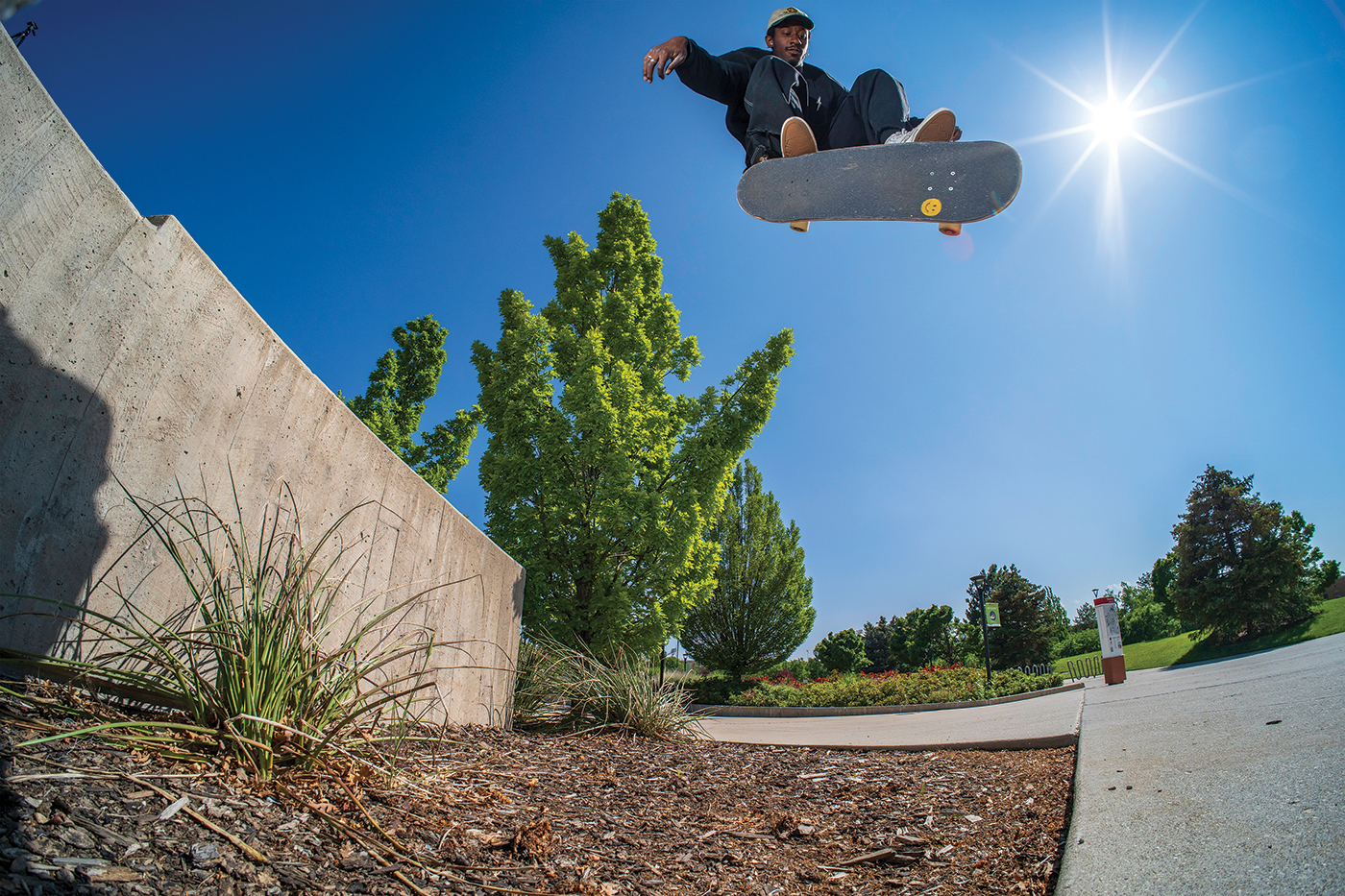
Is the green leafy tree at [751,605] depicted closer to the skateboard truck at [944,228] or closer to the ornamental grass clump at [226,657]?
the skateboard truck at [944,228]

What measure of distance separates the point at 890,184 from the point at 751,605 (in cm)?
1363

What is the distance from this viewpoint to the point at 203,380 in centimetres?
236

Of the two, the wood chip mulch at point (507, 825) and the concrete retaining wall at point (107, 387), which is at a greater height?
the concrete retaining wall at point (107, 387)

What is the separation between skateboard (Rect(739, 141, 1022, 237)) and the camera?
323 centimetres

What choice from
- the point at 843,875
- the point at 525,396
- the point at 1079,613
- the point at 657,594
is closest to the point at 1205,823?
the point at 843,875

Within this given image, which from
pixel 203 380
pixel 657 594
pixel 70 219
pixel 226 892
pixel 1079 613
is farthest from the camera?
pixel 1079 613

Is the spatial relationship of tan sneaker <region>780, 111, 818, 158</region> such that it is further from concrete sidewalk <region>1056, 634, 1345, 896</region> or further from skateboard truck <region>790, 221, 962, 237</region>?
concrete sidewalk <region>1056, 634, 1345, 896</region>

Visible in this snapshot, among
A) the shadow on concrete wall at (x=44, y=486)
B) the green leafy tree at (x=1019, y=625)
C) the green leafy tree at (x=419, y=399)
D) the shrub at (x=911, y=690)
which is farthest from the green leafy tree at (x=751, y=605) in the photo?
the green leafy tree at (x=1019, y=625)

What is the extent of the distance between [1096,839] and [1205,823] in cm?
29

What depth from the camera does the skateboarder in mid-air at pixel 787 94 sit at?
335cm

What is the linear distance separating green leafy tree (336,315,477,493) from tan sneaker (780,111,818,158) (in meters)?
10.4

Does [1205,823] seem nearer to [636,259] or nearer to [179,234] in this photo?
[179,234]

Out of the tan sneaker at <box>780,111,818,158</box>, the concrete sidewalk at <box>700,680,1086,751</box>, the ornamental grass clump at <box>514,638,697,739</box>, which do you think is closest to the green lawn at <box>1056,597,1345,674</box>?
the concrete sidewalk at <box>700,680,1086,751</box>

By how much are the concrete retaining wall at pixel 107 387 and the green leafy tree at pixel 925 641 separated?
1153 inches
